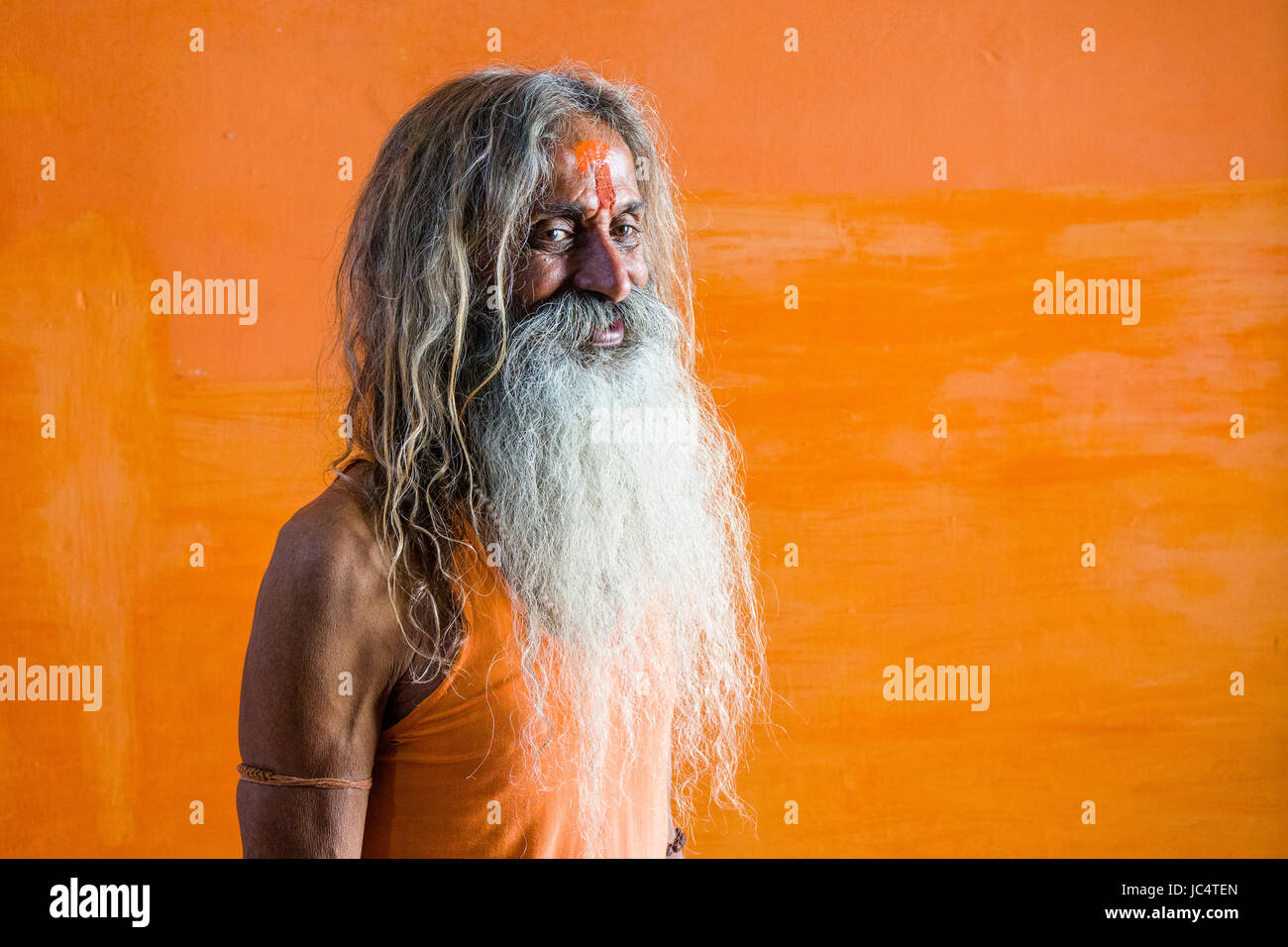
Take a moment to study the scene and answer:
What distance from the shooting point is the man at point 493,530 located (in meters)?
1.00

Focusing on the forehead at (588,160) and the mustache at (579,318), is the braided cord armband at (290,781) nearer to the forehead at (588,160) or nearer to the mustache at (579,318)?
the mustache at (579,318)

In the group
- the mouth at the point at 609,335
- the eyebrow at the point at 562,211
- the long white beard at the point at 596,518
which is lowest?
the long white beard at the point at 596,518

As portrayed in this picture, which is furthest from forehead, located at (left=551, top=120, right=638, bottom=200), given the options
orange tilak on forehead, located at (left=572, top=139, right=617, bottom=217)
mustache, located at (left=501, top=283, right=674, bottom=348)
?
mustache, located at (left=501, top=283, right=674, bottom=348)

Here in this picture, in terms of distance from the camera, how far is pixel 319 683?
99 cm

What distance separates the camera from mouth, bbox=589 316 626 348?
3.97 ft

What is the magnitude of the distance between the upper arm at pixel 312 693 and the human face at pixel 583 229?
0.41 meters

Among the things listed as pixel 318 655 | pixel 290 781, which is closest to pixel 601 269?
pixel 318 655

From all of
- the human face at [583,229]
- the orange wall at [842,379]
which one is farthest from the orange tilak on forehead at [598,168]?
the orange wall at [842,379]

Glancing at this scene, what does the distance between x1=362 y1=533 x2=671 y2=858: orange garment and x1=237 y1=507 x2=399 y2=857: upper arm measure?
49mm

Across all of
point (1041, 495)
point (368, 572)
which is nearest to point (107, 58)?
point (368, 572)

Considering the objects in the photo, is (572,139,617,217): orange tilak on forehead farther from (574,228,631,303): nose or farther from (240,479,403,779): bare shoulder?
(240,479,403,779): bare shoulder

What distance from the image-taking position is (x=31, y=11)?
195 cm

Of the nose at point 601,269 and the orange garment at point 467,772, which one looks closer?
the orange garment at point 467,772
